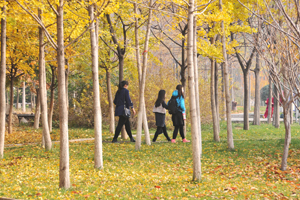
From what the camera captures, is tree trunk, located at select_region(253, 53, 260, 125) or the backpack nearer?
the backpack

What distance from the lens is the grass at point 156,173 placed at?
5.21 metres

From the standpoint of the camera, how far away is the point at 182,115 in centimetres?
1083

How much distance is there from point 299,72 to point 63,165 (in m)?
5.64

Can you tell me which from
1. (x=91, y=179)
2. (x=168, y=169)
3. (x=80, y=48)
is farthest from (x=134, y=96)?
(x=91, y=179)

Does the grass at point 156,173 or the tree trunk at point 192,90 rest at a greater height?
the tree trunk at point 192,90

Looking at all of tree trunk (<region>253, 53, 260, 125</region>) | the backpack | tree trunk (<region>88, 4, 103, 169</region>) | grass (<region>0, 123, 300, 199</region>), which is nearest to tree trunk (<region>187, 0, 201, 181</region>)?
grass (<region>0, 123, 300, 199</region>)

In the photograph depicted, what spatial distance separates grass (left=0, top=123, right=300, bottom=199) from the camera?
521 cm

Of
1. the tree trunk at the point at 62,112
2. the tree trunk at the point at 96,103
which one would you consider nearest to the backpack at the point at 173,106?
the tree trunk at the point at 96,103

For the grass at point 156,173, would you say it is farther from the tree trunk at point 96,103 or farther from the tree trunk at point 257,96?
the tree trunk at point 257,96

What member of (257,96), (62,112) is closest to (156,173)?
(62,112)

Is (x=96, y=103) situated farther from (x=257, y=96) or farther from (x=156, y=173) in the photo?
(x=257, y=96)

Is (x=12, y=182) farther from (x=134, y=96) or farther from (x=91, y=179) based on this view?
(x=134, y=96)

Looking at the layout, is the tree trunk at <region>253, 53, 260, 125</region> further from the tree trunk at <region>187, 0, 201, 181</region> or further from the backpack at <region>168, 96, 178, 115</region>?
the tree trunk at <region>187, 0, 201, 181</region>

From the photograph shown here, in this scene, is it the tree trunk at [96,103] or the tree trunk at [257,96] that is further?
the tree trunk at [257,96]
